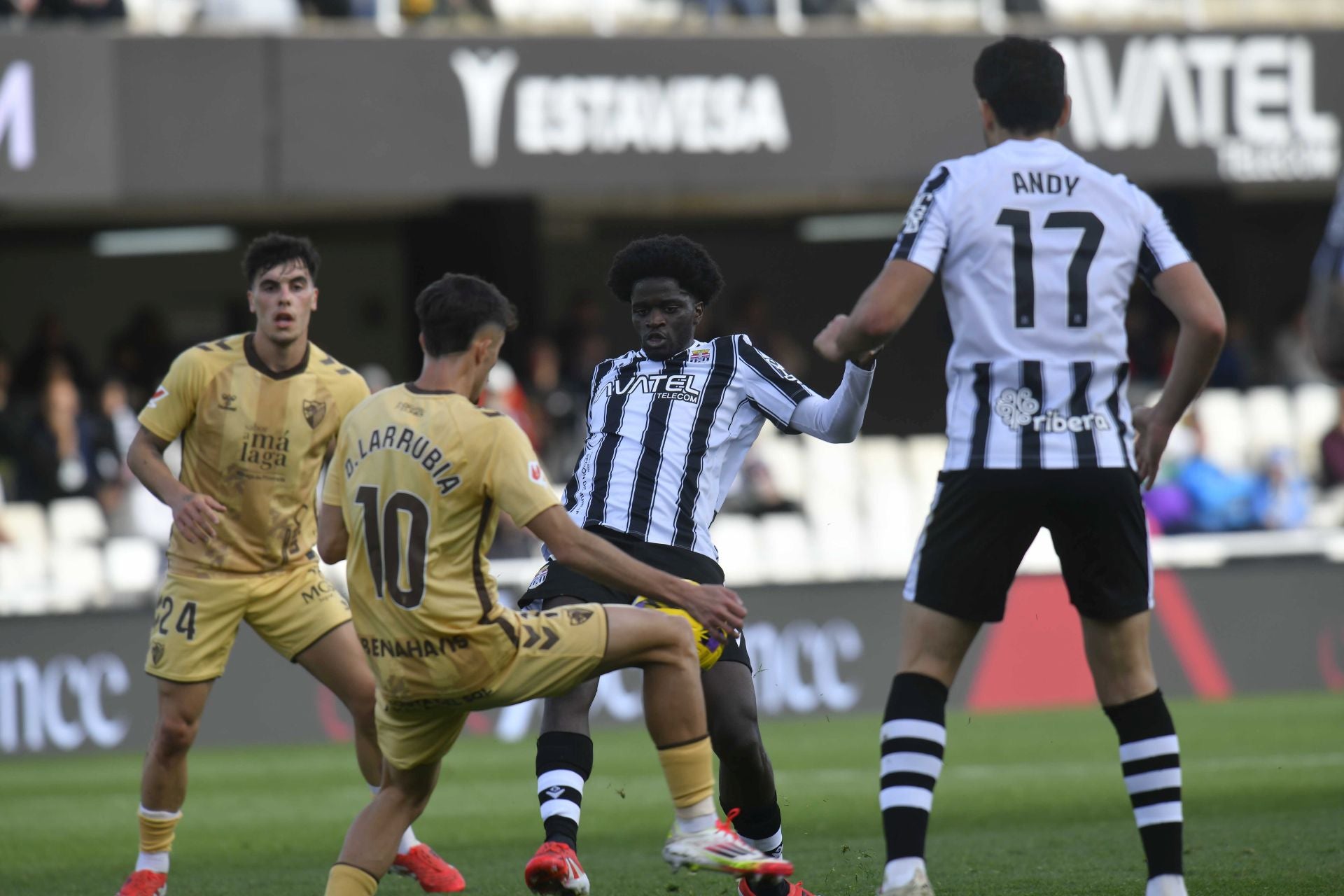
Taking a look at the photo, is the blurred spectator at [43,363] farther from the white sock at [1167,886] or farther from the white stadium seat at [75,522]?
the white sock at [1167,886]

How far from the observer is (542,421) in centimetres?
1529

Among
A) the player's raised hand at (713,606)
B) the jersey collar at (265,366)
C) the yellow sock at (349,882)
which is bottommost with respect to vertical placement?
the yellow sock at (349,882)

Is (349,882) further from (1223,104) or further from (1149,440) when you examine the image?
(1223,104)

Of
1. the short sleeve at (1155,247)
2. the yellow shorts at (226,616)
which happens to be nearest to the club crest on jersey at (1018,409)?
the short sleeve at (1155,247)

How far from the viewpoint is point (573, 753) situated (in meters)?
5.56

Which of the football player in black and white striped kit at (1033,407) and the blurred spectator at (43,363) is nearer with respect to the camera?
the football player in black and white striped kit at (1033,407)

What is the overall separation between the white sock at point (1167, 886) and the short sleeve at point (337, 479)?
2.29 meters

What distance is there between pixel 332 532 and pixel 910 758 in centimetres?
164

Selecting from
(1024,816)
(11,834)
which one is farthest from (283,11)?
(1024,816)

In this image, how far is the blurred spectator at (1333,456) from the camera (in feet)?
51.9

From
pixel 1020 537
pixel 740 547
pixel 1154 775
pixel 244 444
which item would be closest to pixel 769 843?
pixel 1154 775

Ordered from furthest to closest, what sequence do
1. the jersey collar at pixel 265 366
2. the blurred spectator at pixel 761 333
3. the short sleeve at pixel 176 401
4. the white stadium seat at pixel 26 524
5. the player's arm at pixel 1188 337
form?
the blurred spectator at pixel 761 333 → the white stadium seat at pixel 26 524 → the jersey collar at pixel 265 366 → the short sleeve at pixel 176 401 → the player's arm at pixel 1188 337

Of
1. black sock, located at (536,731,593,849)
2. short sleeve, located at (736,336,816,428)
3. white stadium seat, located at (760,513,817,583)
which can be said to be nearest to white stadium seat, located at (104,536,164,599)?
white stadium seat, located at (760,513,817,583)

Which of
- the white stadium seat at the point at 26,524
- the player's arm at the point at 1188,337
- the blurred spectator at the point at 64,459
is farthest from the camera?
the blurred spectator at the point at 64,459
